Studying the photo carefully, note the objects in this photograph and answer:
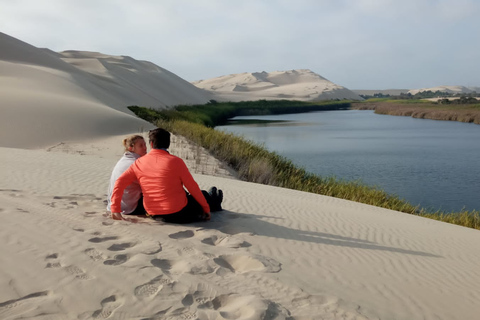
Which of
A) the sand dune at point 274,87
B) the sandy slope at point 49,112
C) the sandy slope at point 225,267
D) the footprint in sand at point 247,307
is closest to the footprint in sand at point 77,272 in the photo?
the sandy slope at point 225,267

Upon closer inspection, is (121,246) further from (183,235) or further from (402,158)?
(402,158)

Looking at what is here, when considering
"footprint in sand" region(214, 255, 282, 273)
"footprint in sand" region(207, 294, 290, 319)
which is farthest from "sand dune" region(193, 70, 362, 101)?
"footprint in sand" region(207, 294, 290, 319)

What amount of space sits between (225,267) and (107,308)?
1.11 meters

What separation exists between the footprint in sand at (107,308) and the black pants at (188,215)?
→ 1800mm

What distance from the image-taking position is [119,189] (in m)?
4.63

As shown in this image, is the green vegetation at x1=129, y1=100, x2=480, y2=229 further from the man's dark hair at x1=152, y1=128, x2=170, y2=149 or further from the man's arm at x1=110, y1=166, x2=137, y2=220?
the man's arm at x1=110, y1=166, x2=137, y2=220

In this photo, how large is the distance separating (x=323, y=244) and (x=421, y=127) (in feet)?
96.2

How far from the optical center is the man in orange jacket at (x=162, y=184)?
4.50 meters

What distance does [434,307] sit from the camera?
11.0ft

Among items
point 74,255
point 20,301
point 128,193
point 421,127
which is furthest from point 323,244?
point 421,127

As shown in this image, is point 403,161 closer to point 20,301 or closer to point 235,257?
point 235,257

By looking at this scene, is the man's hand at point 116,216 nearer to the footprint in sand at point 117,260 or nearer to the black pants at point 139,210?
the black pants at point 139,210

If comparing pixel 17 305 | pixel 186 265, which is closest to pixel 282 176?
pixel 186 265

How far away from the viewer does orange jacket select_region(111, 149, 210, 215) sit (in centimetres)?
450
